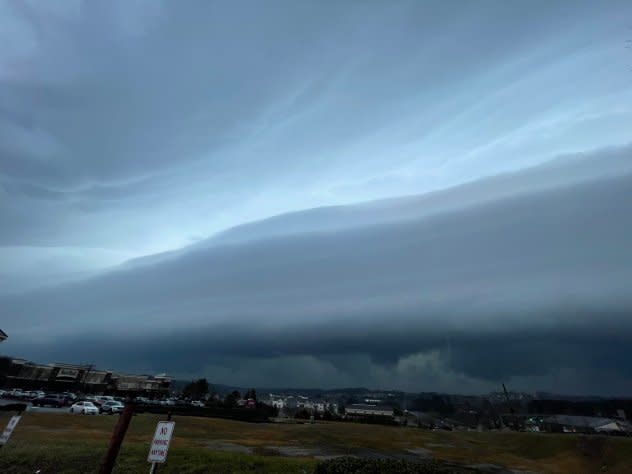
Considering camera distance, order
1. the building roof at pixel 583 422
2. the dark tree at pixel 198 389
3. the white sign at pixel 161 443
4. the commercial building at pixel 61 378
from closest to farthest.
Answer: the white sign at pixel 161 443 < the building roof at pixel 583 422 < the commercial building at pixel 61 378 < the dark tree at pixel 198 389

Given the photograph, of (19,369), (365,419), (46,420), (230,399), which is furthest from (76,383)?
(46,420)

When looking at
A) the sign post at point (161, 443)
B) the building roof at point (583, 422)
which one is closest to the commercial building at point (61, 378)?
the building roof at point (583, 422)

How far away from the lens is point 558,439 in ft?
165

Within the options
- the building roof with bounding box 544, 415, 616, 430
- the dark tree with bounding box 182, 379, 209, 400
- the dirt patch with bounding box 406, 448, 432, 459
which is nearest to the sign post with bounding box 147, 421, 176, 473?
the dirt patch with bounding box 406, 448, 432, 459

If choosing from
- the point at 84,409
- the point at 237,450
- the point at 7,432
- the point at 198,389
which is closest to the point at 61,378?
the point at 198,389

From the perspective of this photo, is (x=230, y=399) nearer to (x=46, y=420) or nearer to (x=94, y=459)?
(x=46, y=420)

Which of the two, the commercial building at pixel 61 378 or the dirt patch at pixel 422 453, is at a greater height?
the commercial building at pixel 61 378

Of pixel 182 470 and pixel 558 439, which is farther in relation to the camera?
pixel 558 439

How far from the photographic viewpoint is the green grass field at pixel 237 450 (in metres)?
19.3

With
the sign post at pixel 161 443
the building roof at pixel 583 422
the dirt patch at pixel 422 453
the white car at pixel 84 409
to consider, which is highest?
the building roof at pixel 583 422

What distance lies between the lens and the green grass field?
19344 mm

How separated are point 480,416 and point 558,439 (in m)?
120

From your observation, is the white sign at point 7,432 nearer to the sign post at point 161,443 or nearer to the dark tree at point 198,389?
the sign post at point 161,443

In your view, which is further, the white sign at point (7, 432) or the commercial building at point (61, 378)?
the commercial building at point (61, 378)
